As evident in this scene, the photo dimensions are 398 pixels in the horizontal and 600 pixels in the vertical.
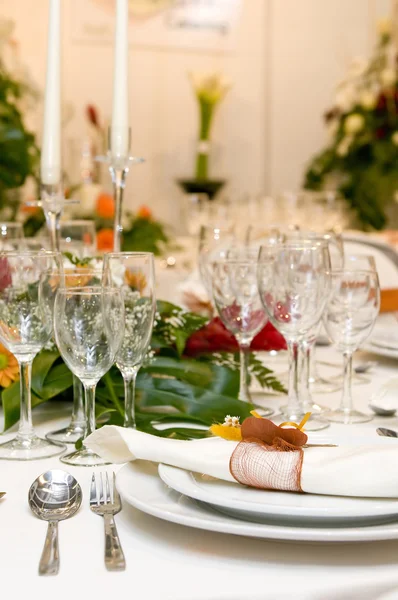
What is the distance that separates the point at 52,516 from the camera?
75 centimetres

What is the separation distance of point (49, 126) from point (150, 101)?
347 centimetres

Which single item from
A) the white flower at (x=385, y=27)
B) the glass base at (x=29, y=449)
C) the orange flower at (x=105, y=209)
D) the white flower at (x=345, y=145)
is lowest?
the glass base at (x=29, y=449)

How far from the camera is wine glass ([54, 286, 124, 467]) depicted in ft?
2.90

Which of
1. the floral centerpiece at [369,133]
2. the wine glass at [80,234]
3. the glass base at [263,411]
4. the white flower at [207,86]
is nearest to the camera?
the glass base at [263,411]

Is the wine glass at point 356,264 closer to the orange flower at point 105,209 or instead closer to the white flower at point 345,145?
the orange flower at point 105,209

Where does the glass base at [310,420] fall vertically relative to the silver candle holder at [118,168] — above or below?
below

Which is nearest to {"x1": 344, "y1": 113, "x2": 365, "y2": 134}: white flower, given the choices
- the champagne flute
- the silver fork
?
the champagne flute

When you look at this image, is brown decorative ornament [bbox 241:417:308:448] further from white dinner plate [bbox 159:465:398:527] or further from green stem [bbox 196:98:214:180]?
green stem [bbox 196:98:214:180]

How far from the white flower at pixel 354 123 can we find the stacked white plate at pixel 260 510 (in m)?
3.54

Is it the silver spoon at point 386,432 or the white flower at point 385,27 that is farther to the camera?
the white flower at point 385,27

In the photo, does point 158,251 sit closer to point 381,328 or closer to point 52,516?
point 381,328

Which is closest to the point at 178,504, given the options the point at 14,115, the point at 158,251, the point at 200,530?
the point at 200,530

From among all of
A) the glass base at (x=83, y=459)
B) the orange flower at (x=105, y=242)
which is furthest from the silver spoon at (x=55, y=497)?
the orange flower at (x=105, y=242)

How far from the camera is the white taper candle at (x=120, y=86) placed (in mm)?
1288
